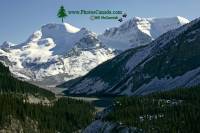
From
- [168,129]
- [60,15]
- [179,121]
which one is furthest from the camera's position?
[179,121]

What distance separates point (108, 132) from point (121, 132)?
Result: 354 inches

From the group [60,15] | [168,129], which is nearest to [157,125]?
[168,129]

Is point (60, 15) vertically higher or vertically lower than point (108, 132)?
higher

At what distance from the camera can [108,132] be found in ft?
655

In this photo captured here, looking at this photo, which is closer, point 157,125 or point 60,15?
point 60,15

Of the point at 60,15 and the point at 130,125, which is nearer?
the point at 60,15

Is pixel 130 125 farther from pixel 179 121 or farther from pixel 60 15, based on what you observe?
pixel 60 15

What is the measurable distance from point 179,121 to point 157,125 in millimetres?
10542

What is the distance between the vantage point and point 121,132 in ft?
→ 630

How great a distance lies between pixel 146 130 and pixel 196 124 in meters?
20.1

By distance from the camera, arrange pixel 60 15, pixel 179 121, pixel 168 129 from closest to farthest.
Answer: pixel 60 15
pixel 168 129
pixel 179 121

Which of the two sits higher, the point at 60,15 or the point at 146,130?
the point at 60,15

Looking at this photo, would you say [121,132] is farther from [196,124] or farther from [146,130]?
[196,124]

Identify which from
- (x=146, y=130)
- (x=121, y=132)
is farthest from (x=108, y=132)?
(x=146, y=130)
